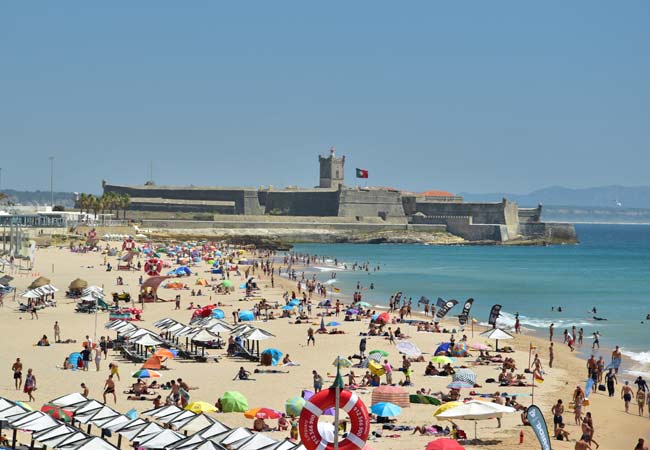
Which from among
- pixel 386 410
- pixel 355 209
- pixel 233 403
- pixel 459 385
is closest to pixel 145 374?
pixel 233 403

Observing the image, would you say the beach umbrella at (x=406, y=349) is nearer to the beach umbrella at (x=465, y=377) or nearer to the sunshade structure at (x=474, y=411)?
the beach umbrella at (x=465, y=377)

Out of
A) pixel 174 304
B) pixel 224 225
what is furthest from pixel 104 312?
pixel 224 225

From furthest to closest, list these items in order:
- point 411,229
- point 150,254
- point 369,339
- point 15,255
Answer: point 411,229 → point 150,254 → point 15,255 → point 369,339

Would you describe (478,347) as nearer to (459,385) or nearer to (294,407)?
(459,385)

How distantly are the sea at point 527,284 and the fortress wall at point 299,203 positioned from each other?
13.3 meters

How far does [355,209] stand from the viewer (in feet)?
325

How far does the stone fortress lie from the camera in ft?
316

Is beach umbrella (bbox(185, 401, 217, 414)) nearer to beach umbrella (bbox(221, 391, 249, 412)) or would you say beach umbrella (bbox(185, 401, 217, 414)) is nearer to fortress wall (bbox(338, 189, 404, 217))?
beach umbrella (bbox(221, 391, 249, 412))

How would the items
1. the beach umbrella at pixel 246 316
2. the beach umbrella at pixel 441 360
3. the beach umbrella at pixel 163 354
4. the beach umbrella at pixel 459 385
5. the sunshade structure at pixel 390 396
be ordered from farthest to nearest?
the beach umbrella at pixel 246 316 → the beach umbrella at pixel 441 360 → the beach umbrella at pixel 163 354 → the beach umbrella at pixel 459 385 → the sunshade structure at pixel 390 396

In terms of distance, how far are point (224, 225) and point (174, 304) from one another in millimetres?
55371

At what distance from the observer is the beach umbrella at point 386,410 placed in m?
16.0

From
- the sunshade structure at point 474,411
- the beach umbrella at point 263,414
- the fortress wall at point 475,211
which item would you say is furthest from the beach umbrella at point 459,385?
the fortress wall at point 475,211

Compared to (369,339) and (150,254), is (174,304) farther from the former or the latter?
(150,254)

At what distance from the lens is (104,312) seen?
29.8 m
